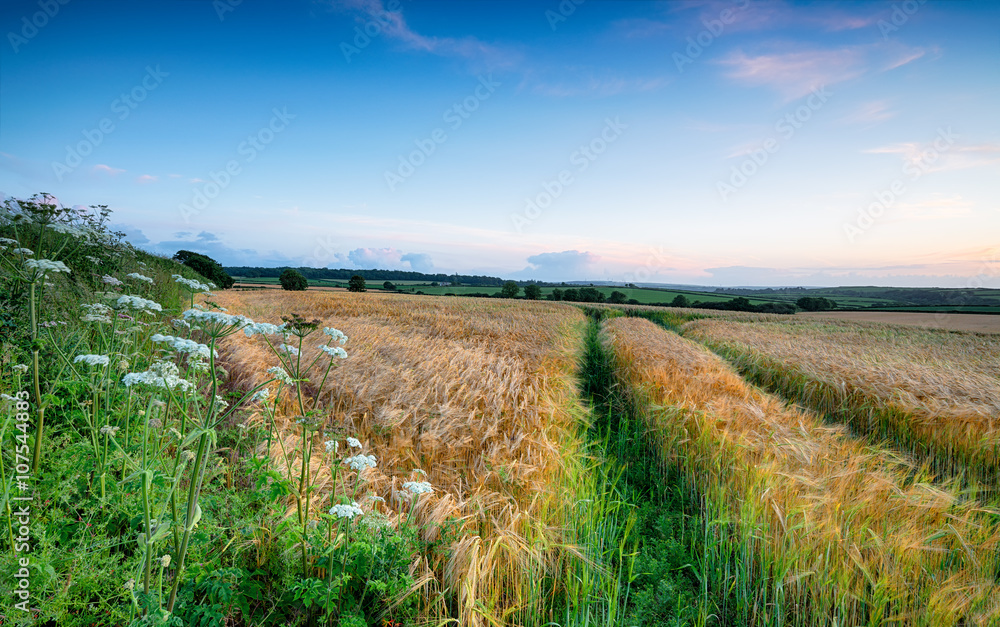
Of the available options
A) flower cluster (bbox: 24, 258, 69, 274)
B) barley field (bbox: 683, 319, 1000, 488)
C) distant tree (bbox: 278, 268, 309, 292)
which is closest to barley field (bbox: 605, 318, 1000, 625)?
barley field (bbox: 683, 319, 1000, 488)

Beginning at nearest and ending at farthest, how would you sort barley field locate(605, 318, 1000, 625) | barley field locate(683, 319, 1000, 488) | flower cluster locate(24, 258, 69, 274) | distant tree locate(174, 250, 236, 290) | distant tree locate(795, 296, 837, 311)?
flower cluster locate(24, 258, 69, 274) → barley field locate(605, 318, 1000, 625) → barley field locate(683, 319, 1000, 488) → distant tree locate(174, 250, 236, 290) → distant tree locate(795, 296, 837, 311)

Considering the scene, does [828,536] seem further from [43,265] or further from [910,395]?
[43,265]

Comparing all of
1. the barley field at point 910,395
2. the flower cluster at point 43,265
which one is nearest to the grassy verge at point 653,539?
the barley field at point 910,395

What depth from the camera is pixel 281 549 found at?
2.73 meters

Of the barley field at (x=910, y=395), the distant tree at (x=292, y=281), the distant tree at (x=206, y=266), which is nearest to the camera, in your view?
the barley field at (x=910, y=395)

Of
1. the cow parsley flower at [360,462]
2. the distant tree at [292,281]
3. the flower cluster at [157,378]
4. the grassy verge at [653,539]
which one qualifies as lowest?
the grassy verge at [653,539]

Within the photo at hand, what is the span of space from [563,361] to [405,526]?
7078 millimetres

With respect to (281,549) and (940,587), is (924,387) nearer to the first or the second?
(940,587)

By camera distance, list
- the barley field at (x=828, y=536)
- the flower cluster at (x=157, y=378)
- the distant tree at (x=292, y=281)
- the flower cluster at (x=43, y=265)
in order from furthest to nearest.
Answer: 1. the distant tree at (x=292, y=281)
2. the barley field at (x=828, y=536)
3. the flower cluster at (x=43, y=265)
4. the flower cluster at (x=157, y=378)

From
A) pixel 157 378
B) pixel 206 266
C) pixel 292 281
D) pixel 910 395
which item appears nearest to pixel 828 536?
pixel 157 378

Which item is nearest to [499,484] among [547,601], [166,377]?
[547,601]

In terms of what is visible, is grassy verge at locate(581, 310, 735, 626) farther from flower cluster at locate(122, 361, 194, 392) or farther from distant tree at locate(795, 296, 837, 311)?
distant tree at locate(795, 296, 837, 311)

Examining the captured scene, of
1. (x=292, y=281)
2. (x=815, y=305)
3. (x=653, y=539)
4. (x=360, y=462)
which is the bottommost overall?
(x=653, y=539)

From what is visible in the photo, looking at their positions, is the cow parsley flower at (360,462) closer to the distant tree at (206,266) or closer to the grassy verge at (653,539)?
the grassy verge at (653,539)
